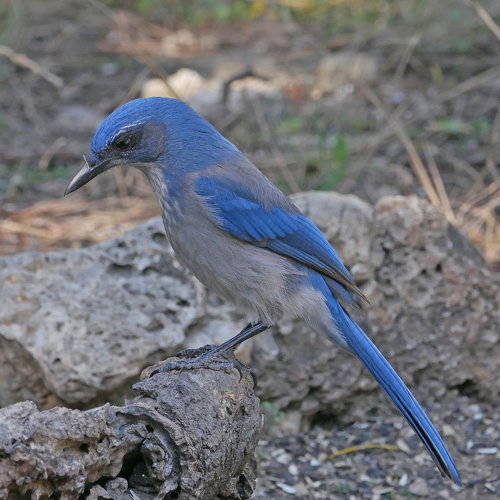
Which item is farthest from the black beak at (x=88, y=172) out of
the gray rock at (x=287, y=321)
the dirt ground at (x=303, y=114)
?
Result: the dirt ground at (x=303, y=114)

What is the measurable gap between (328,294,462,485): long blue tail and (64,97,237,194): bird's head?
2.70 ft

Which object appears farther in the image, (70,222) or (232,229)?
(70,222)

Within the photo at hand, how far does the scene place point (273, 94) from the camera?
810 centimetres

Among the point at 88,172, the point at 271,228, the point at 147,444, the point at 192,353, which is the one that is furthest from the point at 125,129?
the point at 147,444

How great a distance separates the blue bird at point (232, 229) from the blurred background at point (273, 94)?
2016 millimetres

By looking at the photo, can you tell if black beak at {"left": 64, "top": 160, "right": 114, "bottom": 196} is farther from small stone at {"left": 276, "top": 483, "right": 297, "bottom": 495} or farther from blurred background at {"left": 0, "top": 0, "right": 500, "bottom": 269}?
blurred background at {"left": 0, "top": 0, "right": 500, "bottom": 269}

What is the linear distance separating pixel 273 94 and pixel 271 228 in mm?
4408

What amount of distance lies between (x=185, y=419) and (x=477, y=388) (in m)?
2.26

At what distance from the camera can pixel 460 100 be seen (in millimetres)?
8227

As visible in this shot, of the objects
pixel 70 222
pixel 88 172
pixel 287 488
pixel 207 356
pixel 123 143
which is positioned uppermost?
pixel 123 143

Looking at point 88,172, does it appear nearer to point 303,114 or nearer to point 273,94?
point 303,114

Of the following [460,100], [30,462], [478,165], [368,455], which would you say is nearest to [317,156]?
[478,165]

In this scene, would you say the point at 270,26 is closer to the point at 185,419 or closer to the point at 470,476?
the point at 470,476

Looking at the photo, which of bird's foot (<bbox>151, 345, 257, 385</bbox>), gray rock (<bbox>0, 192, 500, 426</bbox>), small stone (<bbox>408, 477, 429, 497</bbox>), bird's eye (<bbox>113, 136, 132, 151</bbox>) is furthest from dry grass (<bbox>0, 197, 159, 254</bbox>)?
small stone (<bbox>408, 477, 429, 497</bbox>)
